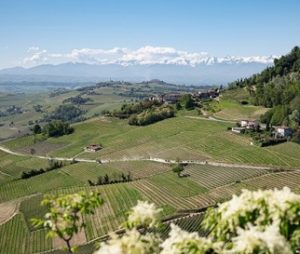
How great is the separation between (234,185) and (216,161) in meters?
14.8

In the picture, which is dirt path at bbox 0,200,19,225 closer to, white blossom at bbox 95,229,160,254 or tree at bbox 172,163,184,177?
tree at bbox 172,163,184,177

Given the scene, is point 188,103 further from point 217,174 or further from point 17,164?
point 217,174

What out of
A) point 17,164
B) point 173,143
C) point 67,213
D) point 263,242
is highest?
point 263,242

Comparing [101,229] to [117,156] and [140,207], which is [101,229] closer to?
[117,156]

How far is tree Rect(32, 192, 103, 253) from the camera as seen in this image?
10633mm

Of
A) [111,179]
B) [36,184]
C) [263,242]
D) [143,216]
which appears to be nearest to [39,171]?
[36,184]

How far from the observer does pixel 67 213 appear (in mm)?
10750

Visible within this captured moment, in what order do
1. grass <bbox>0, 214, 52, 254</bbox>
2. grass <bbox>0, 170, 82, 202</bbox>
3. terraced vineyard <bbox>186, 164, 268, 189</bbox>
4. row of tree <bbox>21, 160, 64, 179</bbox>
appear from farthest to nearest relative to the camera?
row of tree <bbox>21, 160, 64, 179</bbox>, grass <bbox>0, 170, 82, 202</bbox>, terraced vineyard <bbox>186, 164, 268, 189</bbox>, grass <bbox>0, 214, 52, 254</bbox>

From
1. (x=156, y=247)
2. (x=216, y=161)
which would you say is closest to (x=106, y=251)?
(x=156, y=247)

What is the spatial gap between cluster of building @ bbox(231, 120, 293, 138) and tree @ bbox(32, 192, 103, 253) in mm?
101497

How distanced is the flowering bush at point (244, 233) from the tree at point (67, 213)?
1718 mm

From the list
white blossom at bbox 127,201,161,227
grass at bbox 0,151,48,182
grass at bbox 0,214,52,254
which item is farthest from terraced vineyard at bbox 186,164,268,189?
white blossom at bbox 127,201,161,227

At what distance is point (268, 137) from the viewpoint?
10688cm

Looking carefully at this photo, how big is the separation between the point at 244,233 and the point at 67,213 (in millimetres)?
4128
